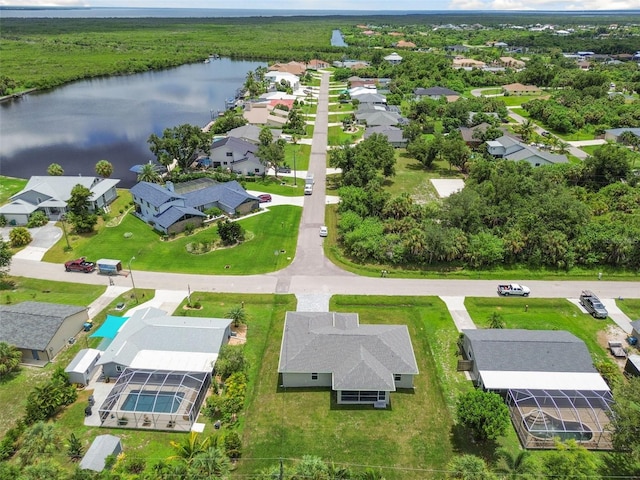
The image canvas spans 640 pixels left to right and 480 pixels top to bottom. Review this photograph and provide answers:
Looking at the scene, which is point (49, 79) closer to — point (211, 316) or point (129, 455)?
point (211, 316)

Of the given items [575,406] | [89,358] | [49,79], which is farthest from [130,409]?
[49,79]

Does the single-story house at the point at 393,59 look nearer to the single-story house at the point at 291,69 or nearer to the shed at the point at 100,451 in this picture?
the single-story house at the point at 291,69

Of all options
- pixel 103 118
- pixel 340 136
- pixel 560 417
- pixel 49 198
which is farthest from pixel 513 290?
pixel 103 118

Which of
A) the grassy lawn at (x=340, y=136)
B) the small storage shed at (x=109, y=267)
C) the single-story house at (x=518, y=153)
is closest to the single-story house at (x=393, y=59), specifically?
the grassy lawn at (x=340, y=136)

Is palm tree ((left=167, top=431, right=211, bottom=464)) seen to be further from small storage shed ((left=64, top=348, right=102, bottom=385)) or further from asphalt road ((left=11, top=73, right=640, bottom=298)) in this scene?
asphalt road ((left=11, top=73, right=640, bottom=298))

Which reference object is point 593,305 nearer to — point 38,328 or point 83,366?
point 83,366

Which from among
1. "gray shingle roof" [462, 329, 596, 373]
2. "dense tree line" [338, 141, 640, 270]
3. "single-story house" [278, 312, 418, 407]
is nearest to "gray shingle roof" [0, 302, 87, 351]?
"single-story house" [278, 312, 418, 407]
